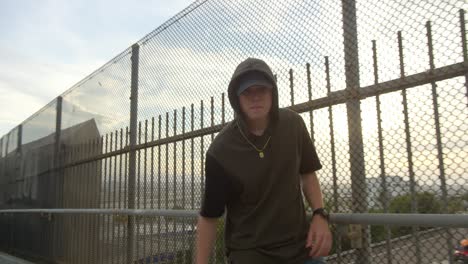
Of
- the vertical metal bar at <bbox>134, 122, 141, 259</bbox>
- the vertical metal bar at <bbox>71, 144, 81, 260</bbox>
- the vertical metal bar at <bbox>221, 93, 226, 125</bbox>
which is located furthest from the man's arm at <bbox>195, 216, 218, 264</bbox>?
the vertical metal bar at <bbox>71, 144, 81, 260</bbox>

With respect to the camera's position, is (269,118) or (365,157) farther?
(365,157)

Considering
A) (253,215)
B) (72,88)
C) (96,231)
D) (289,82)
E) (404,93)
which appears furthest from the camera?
(72,88)

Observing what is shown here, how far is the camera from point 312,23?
3061 mm

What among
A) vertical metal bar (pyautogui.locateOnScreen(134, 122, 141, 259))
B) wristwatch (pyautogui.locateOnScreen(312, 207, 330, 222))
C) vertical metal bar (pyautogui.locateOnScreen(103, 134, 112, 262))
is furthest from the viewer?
vertical metal bar (pyautogui.locateOnScreen(103, 134, 112, 262))

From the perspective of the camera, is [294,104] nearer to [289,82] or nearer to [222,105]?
[289,82]

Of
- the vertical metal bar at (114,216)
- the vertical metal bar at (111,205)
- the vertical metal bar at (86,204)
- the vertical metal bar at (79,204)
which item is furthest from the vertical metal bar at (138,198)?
the vertical metal bar at (79,204)

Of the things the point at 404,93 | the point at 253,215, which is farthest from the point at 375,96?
the point at 253,215

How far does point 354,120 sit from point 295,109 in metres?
0.50

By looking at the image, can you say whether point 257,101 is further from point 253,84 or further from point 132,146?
point 132,146

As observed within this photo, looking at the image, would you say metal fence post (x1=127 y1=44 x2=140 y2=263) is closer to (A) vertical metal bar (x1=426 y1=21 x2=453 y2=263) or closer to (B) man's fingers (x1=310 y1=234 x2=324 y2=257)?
(B) man's fingers (x1=310 y1=234 x2=324 y2=257)

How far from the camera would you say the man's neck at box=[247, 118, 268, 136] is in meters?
2.30

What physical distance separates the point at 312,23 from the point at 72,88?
5750mm

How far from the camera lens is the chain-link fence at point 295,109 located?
7.88ft

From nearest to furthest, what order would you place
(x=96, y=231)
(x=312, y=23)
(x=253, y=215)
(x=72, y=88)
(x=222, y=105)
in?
1. (x=253, y=215)
2. (x=312, y=23)
3. (x=222, y=105)
4. (x=96, y=231)
5. (x=72, y=88)
